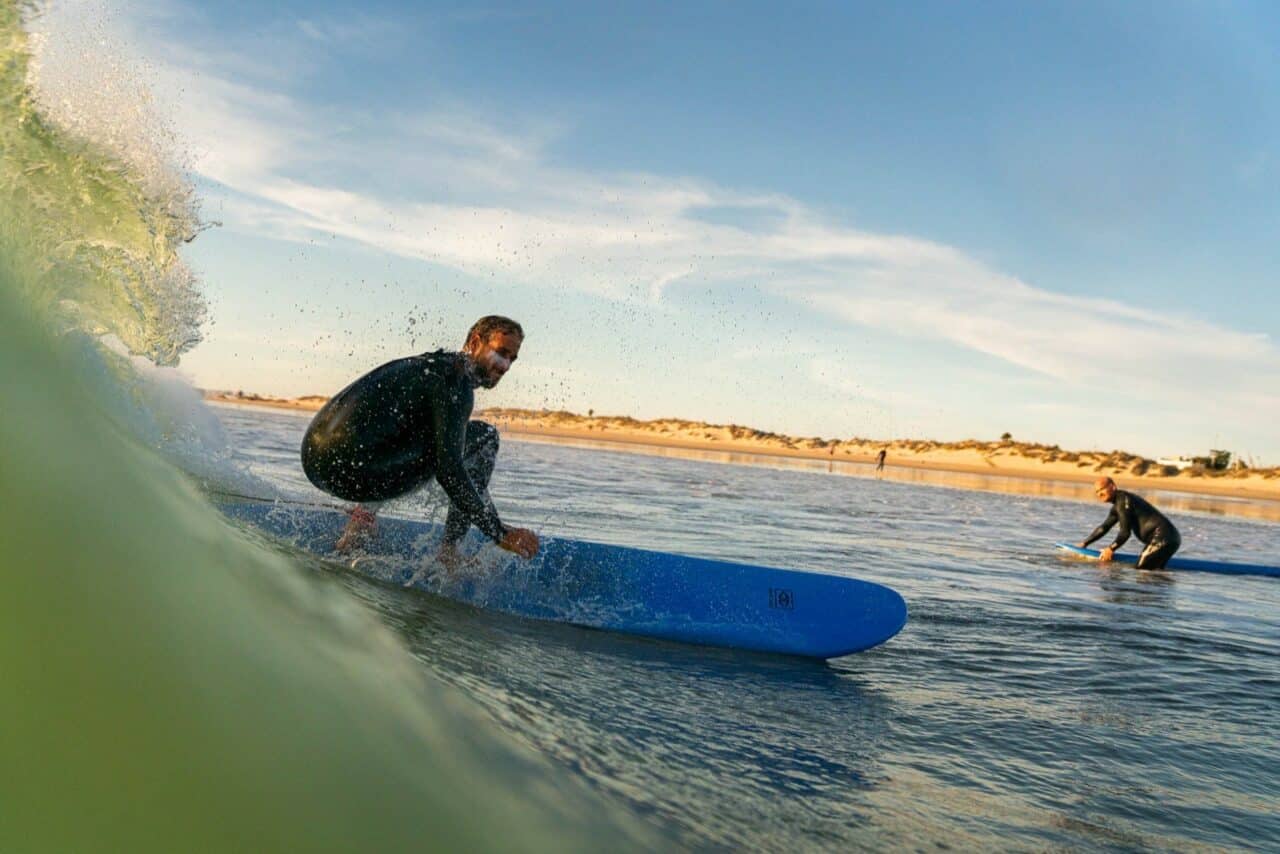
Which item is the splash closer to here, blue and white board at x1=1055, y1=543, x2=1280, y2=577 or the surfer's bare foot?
the surfer's bare foot

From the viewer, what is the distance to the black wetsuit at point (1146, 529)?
1052 cm

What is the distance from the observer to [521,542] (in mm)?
4289

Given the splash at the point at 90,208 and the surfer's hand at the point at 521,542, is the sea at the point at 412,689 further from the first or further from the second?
the surfer's hand at the point at 521,542

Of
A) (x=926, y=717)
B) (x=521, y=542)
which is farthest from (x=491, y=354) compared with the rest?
(x=926, y=717)

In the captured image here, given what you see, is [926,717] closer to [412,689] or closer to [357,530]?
[412,689]

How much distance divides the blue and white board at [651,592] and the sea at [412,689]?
16cm

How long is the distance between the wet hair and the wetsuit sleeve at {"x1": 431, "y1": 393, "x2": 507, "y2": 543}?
0.36 meters

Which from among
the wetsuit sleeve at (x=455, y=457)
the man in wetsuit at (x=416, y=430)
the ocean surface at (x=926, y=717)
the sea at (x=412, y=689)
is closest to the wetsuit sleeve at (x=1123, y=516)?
the ocean surface at (x=926, y=717)

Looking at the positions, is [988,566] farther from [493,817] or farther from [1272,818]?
[493,817]

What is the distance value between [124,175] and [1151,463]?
51.1 m

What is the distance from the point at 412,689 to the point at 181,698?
2.32 ft

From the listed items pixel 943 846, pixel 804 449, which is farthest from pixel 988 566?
pixel 804 449

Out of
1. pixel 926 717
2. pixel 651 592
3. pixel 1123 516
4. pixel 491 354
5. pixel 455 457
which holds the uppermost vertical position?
pixel 491 354

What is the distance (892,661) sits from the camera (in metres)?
4.87
